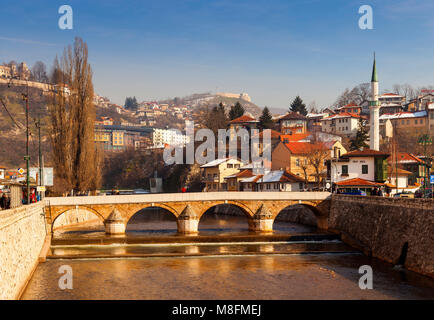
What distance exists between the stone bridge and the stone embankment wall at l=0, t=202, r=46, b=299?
35.3 ft

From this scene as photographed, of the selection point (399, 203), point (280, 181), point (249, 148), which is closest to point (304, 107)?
point (249, 148)

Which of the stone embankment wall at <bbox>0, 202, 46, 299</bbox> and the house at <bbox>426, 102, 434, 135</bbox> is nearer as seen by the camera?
the stone embankment wall at <bbox>0, 202, 46, 299</bbox>

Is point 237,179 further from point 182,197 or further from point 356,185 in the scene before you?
point 182,197

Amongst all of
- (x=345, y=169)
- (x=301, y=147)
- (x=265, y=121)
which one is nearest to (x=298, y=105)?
(x=265, y=121)

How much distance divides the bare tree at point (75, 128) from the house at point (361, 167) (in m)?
28.8

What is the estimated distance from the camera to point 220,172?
310 feet

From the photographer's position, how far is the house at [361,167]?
62.4 m

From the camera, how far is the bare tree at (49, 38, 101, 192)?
5850 centimetres

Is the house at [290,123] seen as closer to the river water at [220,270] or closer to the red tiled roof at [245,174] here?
the red tiled roof at [245,174]

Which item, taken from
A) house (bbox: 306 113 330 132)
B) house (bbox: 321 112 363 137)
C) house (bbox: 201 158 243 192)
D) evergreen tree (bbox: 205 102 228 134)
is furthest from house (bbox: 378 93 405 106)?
house (bbox: 201 158 243 192)

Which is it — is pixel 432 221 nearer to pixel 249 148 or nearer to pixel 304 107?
pixel 249 148

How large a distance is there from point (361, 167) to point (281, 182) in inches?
548

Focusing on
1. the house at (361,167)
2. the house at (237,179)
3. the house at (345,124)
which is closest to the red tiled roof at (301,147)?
the house at (237,179)

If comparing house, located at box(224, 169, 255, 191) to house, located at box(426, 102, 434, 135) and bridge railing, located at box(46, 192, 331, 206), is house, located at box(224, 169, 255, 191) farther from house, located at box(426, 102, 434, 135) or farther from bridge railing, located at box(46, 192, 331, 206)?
house, located at box(426, 102, 434, 135)
